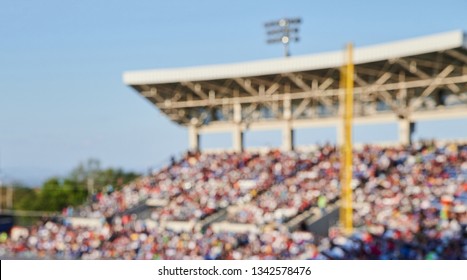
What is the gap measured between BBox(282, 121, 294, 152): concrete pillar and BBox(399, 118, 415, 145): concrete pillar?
10.3 feet

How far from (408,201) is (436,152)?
2772mm

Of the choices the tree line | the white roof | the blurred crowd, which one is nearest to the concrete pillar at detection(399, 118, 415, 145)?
the blurred crowd

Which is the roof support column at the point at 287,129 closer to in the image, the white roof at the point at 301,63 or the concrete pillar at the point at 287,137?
the concrete pillar at the point at 287,137

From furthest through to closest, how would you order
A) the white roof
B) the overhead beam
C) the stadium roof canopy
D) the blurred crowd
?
A: 1. the overhead beam
2. the stadium roof canopy
3. the white roof
4. the blurred crowd

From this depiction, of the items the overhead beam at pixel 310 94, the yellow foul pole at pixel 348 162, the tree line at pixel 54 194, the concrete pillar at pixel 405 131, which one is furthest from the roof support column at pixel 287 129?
the tree line at pixel 54 194

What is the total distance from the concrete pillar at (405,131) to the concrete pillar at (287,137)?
3129 mm

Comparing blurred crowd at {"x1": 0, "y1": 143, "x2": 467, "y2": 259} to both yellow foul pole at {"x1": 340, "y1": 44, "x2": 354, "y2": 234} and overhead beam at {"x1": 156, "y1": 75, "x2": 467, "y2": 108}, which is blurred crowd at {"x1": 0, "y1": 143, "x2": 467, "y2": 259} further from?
overhead beam at {"x1": 156, "y1": 75, "x2": 467, "y2": 108}

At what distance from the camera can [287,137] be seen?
18.2 metres

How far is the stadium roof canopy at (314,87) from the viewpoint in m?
15.2

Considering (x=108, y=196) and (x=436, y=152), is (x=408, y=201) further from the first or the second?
(x=108, y=196)

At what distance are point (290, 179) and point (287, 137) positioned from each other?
8.37 feet

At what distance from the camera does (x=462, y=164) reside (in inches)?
555

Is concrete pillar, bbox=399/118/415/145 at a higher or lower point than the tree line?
higher

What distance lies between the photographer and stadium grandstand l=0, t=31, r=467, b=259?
1205cm
